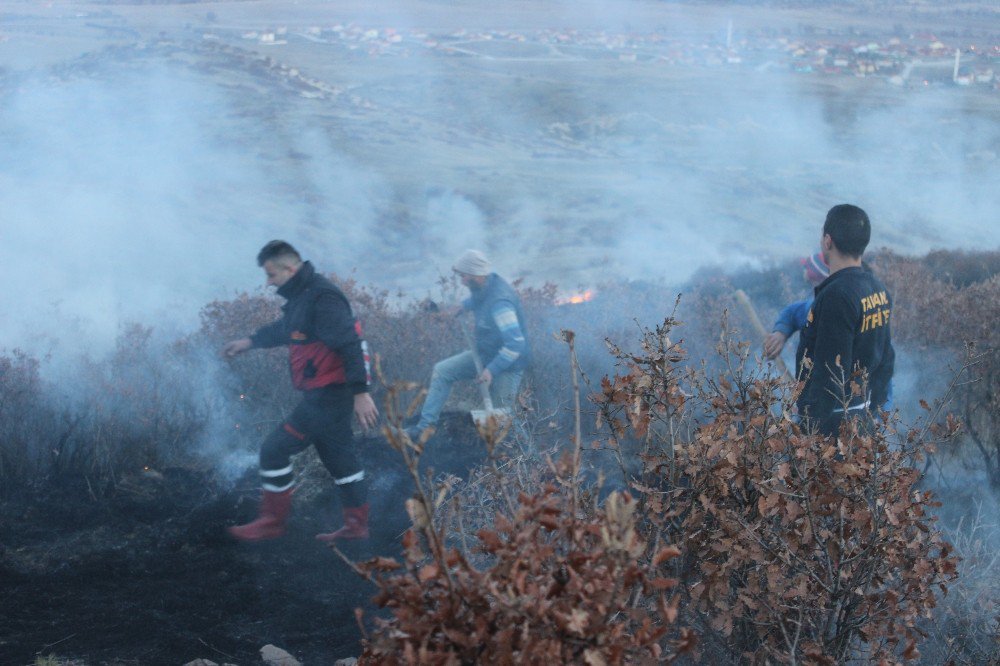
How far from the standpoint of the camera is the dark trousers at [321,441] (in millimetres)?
4848

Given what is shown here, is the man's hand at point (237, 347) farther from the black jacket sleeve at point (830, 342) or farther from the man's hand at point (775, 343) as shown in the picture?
the black jacket sleeve at point (830, 342)

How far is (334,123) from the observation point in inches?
820

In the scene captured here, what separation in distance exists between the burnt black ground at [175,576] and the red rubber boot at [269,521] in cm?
6

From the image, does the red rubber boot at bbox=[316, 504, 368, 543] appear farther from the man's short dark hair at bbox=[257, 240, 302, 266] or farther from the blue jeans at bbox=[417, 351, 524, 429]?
the man's short dark hair at bbox=[257, 240, 302, 266]

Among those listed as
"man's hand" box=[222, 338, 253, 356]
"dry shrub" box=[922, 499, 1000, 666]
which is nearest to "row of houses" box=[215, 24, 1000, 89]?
"man's hand" box=[222, 338, 253, 356]

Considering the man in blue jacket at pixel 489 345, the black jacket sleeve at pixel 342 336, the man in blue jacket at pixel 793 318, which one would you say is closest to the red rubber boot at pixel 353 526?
the black jacket sleeve at pixel 342 336

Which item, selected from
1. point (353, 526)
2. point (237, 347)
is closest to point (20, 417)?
point (237, 347)

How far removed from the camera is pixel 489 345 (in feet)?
19.2

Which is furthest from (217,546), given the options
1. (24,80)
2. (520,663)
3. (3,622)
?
(24,80)

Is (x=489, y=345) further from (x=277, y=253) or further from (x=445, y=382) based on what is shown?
(x=277, y=253)

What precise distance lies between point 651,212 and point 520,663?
16.3 meters

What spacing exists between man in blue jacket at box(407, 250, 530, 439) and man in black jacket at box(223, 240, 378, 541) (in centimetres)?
93

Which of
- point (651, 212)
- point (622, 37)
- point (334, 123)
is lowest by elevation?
point (651, 212)

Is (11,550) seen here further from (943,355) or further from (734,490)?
(943,355)
